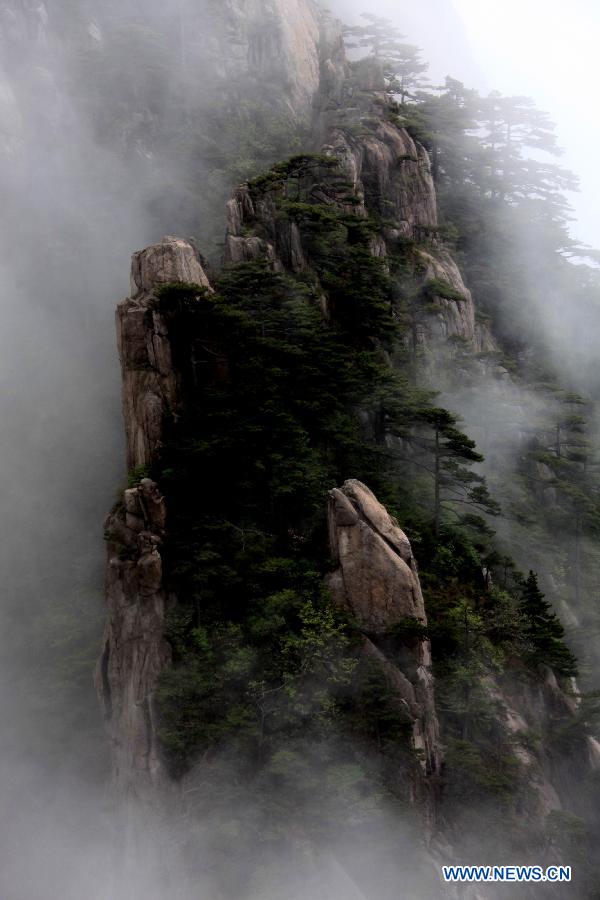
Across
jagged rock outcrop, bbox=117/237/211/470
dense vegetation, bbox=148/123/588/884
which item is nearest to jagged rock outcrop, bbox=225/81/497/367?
dense vegetation, bbox=148/123/588/884

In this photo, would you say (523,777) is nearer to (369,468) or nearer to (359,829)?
(359,829)

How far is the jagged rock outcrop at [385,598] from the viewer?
20.3 metres

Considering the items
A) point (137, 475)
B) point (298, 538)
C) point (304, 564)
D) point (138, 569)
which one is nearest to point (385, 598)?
point (304, 564)

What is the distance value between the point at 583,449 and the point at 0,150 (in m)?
33.3

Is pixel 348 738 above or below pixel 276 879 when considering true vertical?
above

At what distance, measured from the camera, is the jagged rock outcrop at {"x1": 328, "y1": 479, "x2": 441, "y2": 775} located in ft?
66.5

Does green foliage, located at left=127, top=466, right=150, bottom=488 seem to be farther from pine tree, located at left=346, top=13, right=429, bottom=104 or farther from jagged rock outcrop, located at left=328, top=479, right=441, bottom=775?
pine tree, located at left=346, top=13, right=429, bottom=104

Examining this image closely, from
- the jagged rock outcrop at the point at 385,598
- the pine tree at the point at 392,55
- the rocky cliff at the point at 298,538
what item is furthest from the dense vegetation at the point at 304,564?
the pine tree at the point at 392,55

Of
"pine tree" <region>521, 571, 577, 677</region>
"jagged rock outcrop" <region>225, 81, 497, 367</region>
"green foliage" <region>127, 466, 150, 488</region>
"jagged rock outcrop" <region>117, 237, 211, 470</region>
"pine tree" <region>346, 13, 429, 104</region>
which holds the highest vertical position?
"pine tree" <region>346, 13, 429, 104</region>

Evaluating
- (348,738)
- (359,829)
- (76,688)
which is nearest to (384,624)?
(348,738)

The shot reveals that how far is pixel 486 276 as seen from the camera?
Answer: 4281 cm

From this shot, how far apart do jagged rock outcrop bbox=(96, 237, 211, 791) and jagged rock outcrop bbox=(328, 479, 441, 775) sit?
5.82m

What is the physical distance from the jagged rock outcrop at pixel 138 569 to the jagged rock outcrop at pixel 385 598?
5815mm

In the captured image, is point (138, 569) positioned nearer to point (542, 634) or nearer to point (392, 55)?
point (542, 634)
